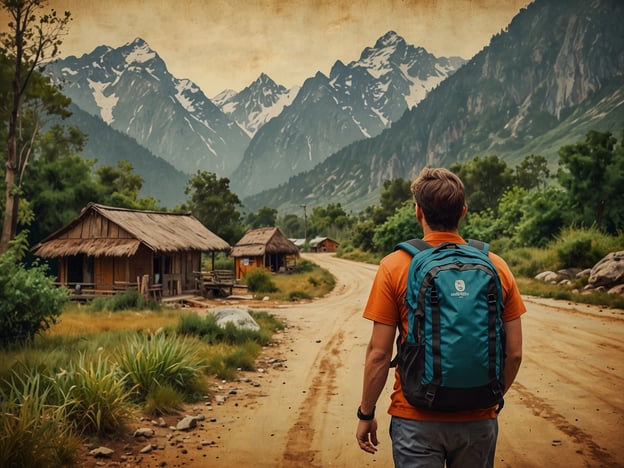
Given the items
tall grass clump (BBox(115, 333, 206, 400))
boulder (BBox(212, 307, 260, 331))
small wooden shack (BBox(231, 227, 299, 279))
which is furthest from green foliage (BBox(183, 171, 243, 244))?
tall grass clump (BBox(115, 333, 206, 400))

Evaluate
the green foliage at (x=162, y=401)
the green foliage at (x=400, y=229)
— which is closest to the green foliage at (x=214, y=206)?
the green foliage at (x=400, y=229)

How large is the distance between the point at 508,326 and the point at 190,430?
4768 millimetres

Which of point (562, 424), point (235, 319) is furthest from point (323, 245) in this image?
point (562, 424)

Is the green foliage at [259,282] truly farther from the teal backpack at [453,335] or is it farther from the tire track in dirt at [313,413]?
the teal backpack at [453,335]

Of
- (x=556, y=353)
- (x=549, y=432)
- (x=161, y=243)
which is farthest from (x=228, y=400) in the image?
(x=161, y=243)

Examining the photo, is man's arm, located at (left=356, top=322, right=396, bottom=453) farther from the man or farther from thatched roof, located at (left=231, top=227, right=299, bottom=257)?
thatched roof, located at (left=231, top=227, right=299, bottom=257)

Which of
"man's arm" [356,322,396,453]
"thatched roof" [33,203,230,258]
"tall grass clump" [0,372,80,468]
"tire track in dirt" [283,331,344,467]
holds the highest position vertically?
"thatched roof" [33,203,230,258]

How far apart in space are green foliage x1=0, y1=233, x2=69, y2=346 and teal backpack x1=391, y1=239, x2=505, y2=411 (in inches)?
333

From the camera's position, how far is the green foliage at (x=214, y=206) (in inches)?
2076

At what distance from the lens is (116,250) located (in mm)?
22344

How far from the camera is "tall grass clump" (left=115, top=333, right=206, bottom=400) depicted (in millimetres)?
7109

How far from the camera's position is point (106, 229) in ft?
77.7

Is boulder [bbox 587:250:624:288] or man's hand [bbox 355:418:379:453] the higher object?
boulder [bbox 587:250:624:288]

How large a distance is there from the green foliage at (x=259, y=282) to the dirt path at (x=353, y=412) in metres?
15.4
